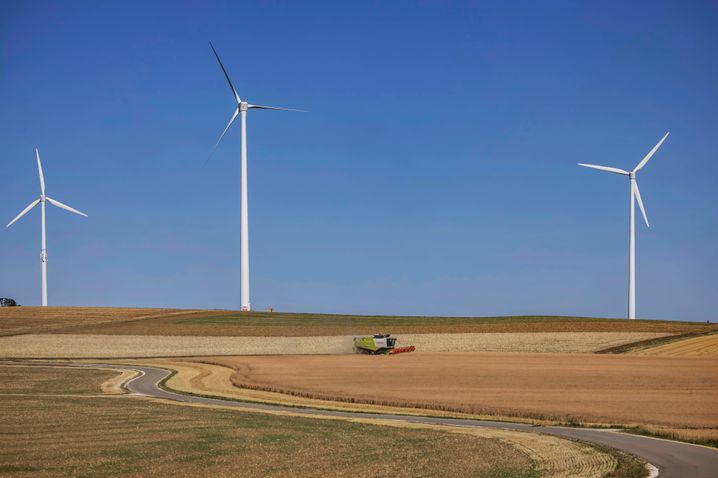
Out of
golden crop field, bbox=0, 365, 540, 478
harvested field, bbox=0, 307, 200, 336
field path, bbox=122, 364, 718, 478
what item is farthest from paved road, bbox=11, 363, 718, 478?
harvested field, bbox=0, 307, 200, 336

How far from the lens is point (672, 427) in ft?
129

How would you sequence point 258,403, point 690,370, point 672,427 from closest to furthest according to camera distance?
point 672,427, point 258,403, point 690,370

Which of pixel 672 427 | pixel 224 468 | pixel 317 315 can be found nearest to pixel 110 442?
pixel 224 468

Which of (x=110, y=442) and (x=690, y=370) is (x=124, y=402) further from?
(x=690, y=370)

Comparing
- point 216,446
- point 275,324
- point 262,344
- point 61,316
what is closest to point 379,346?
point 262,344

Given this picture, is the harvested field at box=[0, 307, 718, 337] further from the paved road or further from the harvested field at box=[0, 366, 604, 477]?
the harvested field at box=[0, 366, 604, 477]

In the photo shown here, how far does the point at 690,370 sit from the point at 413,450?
1566 inches

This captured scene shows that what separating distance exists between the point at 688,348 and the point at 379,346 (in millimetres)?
32158

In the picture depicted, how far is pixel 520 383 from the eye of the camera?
5969 cm

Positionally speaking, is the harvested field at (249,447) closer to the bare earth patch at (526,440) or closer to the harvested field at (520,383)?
the bare earth patch at (526,440)

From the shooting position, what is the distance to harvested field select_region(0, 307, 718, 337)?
105m

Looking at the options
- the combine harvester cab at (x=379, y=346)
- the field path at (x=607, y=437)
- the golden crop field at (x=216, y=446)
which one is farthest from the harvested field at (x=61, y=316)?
the golden crop field at (x=216, y=446)

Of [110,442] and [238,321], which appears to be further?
[238,321]

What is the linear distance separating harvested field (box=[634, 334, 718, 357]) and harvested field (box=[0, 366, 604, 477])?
4374 cm
